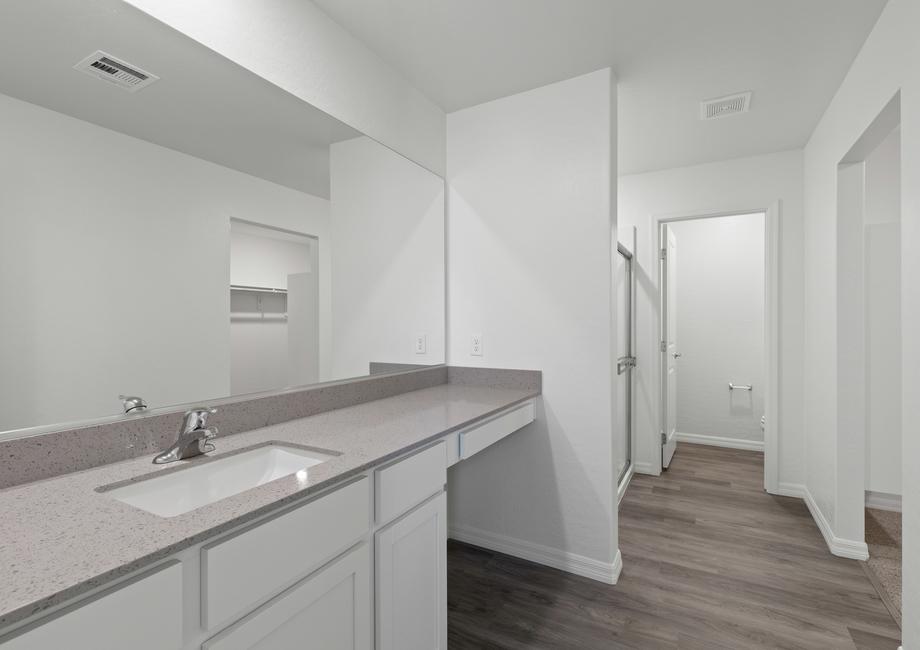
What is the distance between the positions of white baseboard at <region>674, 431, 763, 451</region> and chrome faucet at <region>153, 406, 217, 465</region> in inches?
176

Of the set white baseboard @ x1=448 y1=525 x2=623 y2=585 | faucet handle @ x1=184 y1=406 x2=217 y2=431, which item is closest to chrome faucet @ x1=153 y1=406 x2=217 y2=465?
faucet handle @ x1=184 y1=406 x2=217 y2=431

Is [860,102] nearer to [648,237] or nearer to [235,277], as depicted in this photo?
[648,237]

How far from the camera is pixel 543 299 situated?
2.34 m

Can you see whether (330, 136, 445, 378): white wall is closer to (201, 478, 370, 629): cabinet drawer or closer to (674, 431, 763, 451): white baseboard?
(201, 478, 370, 629): cabinet drawer

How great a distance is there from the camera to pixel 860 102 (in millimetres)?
2037

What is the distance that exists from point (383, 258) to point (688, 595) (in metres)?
2.10

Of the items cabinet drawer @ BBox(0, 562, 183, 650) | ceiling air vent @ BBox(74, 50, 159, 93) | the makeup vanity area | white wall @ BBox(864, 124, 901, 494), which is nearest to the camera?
cabinet drawer @ BBox(0, 562, 183, 650)

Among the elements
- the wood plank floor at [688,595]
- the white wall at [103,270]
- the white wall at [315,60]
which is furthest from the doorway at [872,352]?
the white wall at [103,270]

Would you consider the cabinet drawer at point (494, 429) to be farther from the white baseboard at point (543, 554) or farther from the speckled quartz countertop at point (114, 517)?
the white baseboard at point (543, 554)

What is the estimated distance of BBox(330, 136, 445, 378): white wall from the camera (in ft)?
6.64

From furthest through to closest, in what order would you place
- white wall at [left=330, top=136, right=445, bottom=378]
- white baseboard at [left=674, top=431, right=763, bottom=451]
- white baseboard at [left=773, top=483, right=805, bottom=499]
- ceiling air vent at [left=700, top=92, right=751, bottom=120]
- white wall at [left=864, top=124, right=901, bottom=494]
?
white baseboard at [left=674, top=431, right=763, bottom=451], white baseboard at [left=773, top=483, right=805, bottom=499], white wall at [left=864, top=124, right=901, bottom=494], ceiling air vent at [left=700, top=92, right=751, bottom=120], white wall at [left=330, top=136, right=445, bottom=378]

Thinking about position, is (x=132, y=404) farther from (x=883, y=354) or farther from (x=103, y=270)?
(x=883, y=354)

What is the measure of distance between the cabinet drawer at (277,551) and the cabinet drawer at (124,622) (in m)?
0.06

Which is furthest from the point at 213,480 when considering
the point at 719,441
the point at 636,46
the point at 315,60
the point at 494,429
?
the point at 719,441
